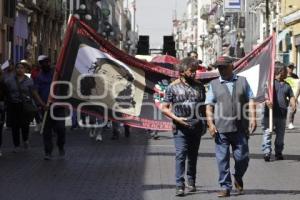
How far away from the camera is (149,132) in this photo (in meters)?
18.7

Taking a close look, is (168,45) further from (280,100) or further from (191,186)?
(191,186)

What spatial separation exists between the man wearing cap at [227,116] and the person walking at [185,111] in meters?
0.22

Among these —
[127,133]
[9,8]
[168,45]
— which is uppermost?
[9,8]

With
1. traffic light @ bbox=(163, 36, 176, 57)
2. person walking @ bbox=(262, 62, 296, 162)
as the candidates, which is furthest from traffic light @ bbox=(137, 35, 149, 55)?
person walking @ bbox=(262, 62, 296, 162)

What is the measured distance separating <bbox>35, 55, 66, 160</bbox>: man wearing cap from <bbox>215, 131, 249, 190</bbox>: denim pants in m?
4.25

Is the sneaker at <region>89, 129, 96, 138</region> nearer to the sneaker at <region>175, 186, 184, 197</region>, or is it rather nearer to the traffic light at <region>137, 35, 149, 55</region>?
the sneaker at <region>175, 186, 184, 197</region>

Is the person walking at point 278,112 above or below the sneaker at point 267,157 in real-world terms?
above

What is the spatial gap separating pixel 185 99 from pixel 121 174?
228cm

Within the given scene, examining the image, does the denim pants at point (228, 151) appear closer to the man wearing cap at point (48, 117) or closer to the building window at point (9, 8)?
the man wearing cap at point (48, 117)

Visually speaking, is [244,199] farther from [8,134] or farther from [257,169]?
[8,134]

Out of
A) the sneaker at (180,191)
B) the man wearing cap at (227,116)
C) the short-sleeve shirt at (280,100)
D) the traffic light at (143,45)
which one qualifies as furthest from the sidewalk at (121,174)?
the traffic light at (143,45)

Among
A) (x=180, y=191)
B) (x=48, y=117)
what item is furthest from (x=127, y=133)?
(x=180, y=191)

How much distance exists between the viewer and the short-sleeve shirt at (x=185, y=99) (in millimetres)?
9836

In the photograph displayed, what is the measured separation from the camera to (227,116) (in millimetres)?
9586
